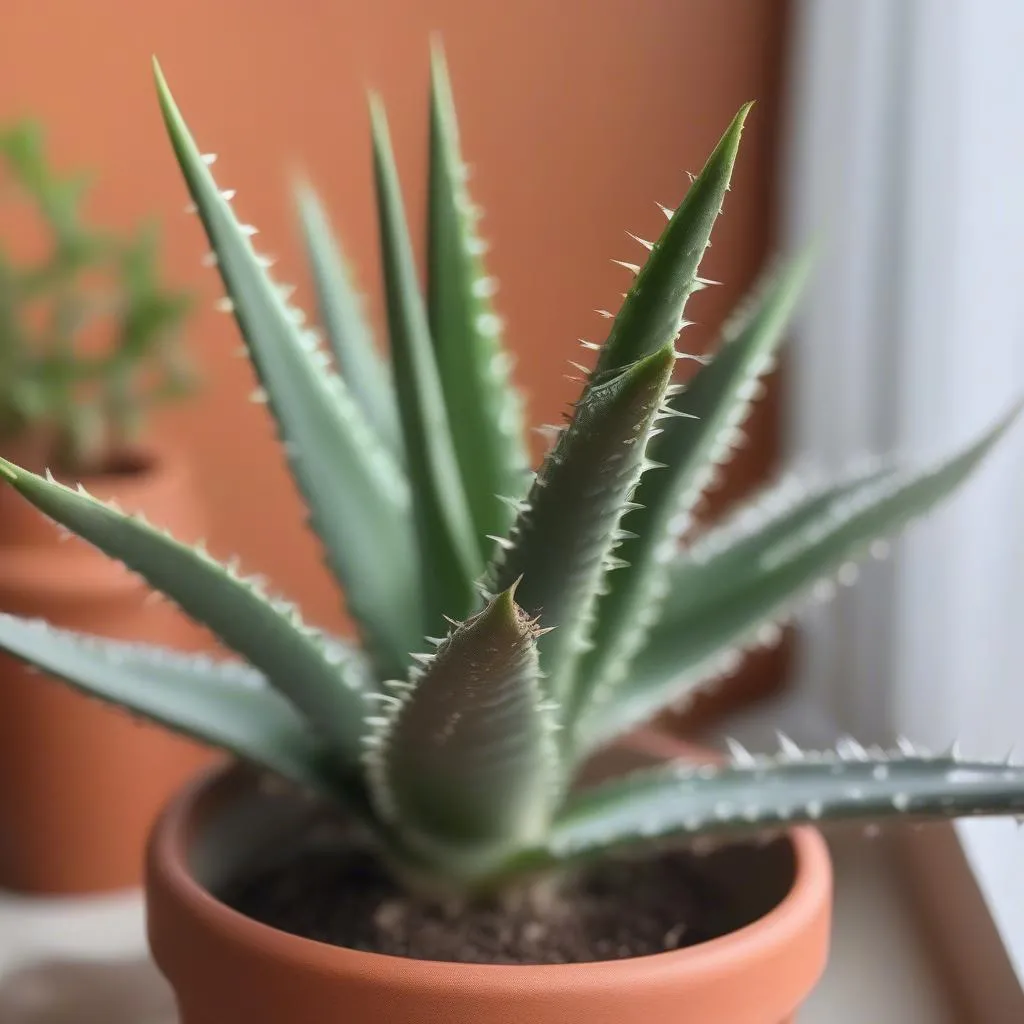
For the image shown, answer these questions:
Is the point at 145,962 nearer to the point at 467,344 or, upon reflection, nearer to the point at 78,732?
the point at 78,732

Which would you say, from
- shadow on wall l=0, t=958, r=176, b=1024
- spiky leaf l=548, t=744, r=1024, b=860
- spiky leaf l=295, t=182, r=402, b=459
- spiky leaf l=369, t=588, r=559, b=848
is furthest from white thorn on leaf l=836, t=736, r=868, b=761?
shadow on wall l=0, t=958, r=176, b=1024

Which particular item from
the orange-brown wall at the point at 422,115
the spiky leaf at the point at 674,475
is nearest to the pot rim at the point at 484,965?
the spiky leaf at the point at 674,475

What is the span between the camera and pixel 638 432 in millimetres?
310

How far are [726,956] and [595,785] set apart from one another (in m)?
0.17

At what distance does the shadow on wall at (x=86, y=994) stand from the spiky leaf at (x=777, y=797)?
0.79ft

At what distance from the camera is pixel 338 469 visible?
0.47 m

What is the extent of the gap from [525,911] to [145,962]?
0.80 feet

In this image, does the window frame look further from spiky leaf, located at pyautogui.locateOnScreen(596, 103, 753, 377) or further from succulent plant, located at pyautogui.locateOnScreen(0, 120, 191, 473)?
succulent plant, located at pyautogui.locateOnScreen(0, 120, 191, 473)

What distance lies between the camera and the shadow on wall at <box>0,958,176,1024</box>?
57cm

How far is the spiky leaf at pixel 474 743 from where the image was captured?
33 centimetres

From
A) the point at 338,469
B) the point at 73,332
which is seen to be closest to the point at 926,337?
the point at 338,469

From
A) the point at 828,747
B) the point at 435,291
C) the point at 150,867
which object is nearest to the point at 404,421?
the point at 435,291

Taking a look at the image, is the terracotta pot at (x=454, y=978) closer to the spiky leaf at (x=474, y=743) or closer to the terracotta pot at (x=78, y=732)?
the spiky leaf at (x=474, y=743)

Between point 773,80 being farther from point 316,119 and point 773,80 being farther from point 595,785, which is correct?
point 595,785
